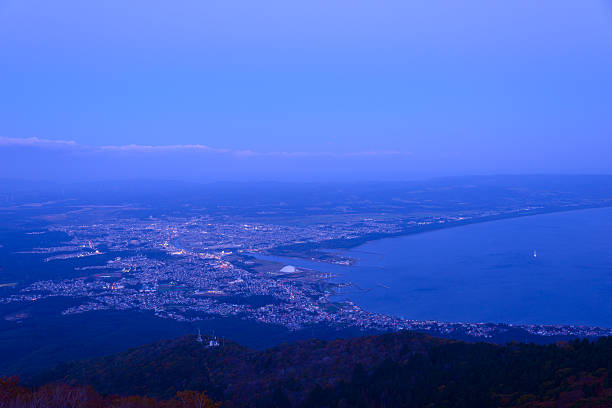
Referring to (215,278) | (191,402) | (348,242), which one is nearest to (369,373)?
(191,402)

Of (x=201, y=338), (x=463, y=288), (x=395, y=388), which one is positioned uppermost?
(x=395, y=388)

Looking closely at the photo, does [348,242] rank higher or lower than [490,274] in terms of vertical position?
higher

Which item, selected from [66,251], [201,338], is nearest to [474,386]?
[201,338]

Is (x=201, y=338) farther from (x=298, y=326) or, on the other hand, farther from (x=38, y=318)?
(x=38, y=318)

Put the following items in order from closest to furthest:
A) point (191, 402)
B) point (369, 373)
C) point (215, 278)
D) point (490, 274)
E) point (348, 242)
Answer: point (191, 402) < point (369, 373) < point (215, 278) < point (490, 274) < point (348, 242)

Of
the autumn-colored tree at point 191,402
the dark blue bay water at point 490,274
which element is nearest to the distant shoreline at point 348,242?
the dark blue bay water at point 490,274

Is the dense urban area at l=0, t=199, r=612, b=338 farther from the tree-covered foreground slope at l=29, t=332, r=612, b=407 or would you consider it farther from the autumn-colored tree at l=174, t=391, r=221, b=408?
the autumn-colored tree at l=174, t=391, r=221, b=408

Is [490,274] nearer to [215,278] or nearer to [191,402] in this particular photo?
[215,278]

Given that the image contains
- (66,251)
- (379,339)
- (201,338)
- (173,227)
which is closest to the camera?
(379,339)
